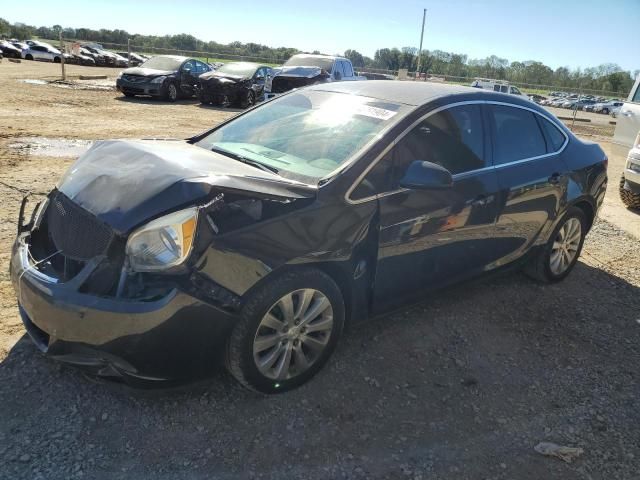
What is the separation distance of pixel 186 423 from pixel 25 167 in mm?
5919

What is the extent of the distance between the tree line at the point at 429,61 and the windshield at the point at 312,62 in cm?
4808

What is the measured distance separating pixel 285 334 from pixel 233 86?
16124 millimetres

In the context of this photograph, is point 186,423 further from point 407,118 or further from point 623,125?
point 623,125

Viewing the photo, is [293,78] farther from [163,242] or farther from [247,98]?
[163,242]

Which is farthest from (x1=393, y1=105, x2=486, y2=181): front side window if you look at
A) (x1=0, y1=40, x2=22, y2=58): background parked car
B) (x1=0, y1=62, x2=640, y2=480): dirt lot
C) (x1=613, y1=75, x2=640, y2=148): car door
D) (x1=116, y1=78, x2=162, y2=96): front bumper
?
(x1=0, y1=40, x2=22, y2=58): background parked car

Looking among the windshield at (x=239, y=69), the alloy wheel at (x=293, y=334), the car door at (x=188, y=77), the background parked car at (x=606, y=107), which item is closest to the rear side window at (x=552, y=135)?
the alloy wheel at (x=293, y=334)

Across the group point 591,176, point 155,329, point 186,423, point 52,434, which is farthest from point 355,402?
point 591,176

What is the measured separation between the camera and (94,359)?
2.57 m

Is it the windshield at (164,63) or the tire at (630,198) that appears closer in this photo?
the tire at (630,198)

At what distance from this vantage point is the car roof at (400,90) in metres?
3.64

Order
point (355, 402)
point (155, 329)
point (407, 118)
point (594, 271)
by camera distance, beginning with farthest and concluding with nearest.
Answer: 1. point (594, 271)
2. point (407, 118)
3. point (355, 402)
4. point (155, 329)

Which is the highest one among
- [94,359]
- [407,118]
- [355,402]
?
[407,118]

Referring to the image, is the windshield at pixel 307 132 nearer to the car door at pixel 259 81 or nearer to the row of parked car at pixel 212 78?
the row of parked car at pixel 212 78

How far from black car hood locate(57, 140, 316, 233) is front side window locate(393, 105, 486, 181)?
764mm
